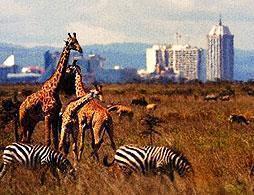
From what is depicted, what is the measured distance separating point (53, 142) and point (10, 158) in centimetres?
220

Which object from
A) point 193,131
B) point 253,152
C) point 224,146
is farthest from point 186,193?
point 193,131

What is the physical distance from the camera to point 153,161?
34.9 ft

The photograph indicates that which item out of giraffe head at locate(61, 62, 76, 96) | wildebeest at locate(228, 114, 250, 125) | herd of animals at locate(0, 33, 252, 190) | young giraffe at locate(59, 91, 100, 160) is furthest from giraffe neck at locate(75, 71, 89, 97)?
wildebeest at locate(228, 114, 250, 125)

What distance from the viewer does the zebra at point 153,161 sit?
10.5 m

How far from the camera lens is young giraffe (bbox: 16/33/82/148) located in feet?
44.5

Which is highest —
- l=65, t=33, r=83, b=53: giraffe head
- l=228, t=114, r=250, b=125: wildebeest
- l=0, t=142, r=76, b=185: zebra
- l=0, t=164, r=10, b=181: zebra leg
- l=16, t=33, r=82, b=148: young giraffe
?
l=65, t=33, r=83, b=53: giraffe head

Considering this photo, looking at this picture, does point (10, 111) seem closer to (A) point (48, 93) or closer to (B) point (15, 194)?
(A) point (48, 93)

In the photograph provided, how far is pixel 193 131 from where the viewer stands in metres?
20.1

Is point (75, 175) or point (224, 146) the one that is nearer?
point (75, 175)

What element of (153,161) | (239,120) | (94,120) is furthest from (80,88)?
(239,120)

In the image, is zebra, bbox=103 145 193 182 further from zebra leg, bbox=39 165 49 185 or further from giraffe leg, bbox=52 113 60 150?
giraffe leg, bbox=52 113 60 150

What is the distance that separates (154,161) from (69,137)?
11.0 ft

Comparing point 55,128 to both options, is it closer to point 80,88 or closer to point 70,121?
point 70,121

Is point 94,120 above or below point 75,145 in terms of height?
above
